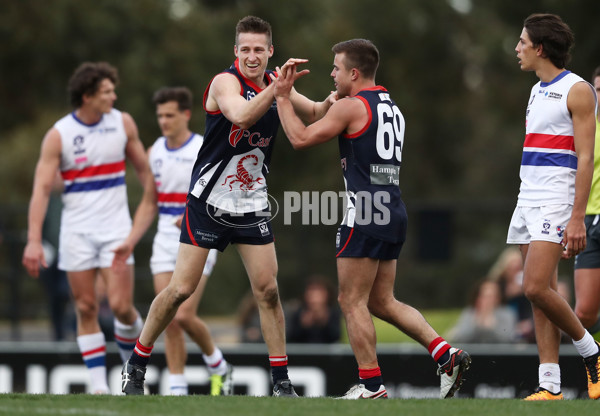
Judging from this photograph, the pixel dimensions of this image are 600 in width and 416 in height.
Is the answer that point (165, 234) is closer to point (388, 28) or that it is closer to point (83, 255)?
point (83, 255)

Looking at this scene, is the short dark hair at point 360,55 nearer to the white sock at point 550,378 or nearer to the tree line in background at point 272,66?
the white sock at point 550,378

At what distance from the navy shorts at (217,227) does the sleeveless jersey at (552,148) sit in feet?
6.05

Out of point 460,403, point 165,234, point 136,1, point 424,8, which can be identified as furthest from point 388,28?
point 460,403

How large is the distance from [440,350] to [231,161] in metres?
1.92

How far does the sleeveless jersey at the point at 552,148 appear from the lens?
21.1 ft

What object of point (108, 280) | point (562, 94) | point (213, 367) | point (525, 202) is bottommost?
point (213, 367)

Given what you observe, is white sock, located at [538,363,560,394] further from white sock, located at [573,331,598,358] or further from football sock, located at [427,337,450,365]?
football sock, located at [427,337,450,365]

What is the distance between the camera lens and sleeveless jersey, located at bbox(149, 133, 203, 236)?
8.70m

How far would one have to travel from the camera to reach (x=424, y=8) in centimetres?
3391

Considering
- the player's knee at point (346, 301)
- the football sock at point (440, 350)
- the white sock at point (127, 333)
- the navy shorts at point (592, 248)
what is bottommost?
the white sock at point (127, 333)

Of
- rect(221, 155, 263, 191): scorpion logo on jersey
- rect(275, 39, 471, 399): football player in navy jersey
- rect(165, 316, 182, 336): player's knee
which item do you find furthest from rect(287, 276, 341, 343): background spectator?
rect(275, 39, 471, 399): football player in navy jersey

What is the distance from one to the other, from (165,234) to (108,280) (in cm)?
67

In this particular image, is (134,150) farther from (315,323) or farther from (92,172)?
(315,323)

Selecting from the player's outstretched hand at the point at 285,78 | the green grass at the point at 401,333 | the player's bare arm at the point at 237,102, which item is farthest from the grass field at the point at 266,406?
the green grass at the point at 401,333
